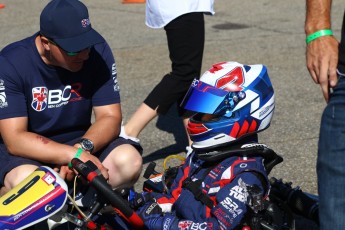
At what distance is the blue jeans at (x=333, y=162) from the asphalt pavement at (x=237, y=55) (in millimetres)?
1975

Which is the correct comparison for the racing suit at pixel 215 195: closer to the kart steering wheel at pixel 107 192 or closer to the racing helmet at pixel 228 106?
the racing helmet at pixel 228 106

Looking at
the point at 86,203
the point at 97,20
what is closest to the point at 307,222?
the point at 86,203

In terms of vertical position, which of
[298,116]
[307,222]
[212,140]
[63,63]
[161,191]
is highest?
[63,63]

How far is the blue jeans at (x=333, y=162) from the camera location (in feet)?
9.05

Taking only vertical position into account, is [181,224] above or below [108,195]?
below

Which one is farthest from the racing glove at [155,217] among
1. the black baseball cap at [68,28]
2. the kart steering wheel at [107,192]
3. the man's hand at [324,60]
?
the man's hand at [324,60]

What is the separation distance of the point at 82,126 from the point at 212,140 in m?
0.93

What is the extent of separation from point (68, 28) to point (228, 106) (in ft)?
3.07

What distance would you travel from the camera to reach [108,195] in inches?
129

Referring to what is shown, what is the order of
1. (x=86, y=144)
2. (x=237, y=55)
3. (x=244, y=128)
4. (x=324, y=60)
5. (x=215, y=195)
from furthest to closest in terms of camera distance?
(x=237, y=55), (x=86, y=144), (x=244, y=128), (x=215, y=195), (x=324, y=60)

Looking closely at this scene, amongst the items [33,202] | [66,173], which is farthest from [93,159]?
[33,202]

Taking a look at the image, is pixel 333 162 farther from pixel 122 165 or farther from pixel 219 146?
pixel 122 165

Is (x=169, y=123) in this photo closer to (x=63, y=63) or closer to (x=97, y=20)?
(x=63, y=63)

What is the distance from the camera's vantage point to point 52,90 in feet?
13.9
